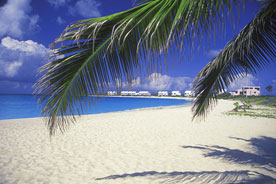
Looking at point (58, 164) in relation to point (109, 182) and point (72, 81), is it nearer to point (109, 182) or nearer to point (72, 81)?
point (109, 182)

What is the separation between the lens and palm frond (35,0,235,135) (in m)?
1.05

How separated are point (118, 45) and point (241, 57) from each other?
225 cm

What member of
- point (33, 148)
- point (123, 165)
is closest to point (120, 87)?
point (123, 165)

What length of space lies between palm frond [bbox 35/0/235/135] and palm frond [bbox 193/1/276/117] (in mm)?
1072

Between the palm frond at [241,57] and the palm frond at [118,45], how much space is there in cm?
107

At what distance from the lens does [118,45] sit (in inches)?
45.6

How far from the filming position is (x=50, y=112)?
1.40 meters

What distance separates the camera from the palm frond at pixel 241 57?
6.34ft

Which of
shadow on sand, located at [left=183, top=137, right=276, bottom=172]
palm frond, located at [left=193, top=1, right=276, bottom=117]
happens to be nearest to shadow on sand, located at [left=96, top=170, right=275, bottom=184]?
shadow on sand, located at [left=183, top=137, right=276, bottom=172]

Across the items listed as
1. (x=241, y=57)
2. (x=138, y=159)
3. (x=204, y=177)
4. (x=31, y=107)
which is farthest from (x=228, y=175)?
(x=31, y=107)

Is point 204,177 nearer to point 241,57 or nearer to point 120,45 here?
point 241,57

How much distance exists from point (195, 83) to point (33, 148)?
5.02 m

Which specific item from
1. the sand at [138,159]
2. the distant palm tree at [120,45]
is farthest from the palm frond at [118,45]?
the sand at [138,159]

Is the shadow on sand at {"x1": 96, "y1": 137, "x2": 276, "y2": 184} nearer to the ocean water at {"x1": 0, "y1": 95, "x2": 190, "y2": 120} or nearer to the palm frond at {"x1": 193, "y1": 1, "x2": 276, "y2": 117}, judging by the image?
the palm frond at {"x1": 193, "y1": 1, "x2": 276, "y2": 117}
